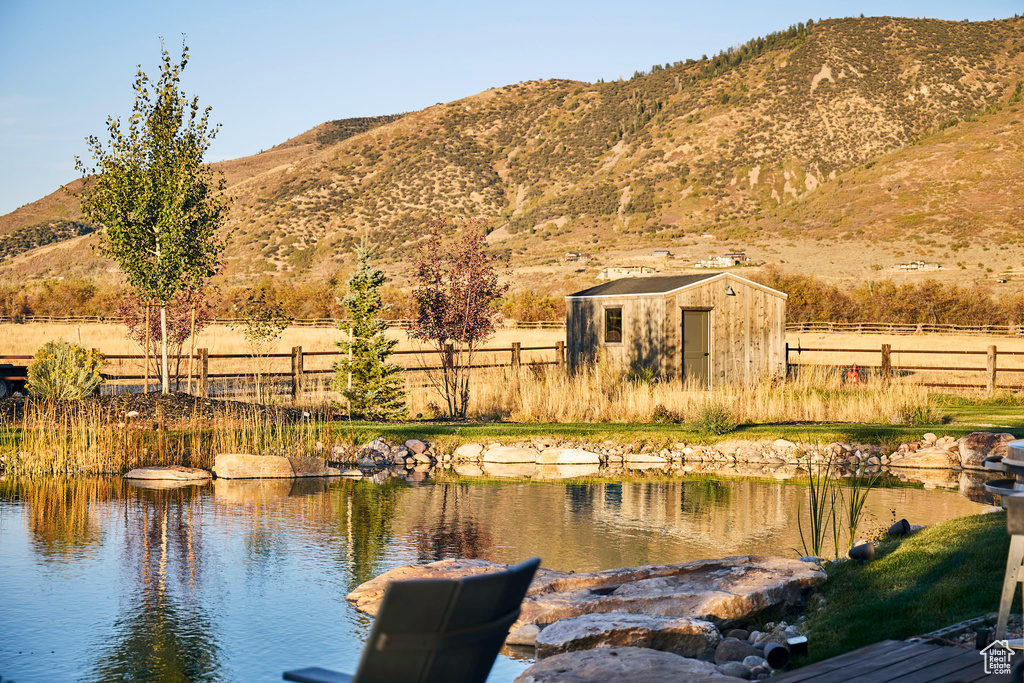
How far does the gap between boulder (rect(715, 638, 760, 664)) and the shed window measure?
1651 centimetres

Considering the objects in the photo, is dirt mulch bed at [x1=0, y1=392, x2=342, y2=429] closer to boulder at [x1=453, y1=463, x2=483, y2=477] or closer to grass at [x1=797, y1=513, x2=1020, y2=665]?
boulder at [x1=453, y1=463, x2=483, y2=477]

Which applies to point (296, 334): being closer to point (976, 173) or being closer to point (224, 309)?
point (224, 309)

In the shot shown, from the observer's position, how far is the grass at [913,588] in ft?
18.3

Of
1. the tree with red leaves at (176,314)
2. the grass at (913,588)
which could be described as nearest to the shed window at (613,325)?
the tree with red leaves at (176,314)

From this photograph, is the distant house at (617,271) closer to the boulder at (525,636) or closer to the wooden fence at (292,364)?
the wooden fence at (292,364)

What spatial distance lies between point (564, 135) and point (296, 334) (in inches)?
2882

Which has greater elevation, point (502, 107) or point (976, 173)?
point (502, 107)

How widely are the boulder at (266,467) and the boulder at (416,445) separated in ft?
4.29

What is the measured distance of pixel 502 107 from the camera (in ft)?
389

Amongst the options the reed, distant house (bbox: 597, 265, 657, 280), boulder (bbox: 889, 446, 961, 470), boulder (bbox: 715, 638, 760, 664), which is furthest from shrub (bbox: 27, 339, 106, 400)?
distant house (bbox: 597, 265, 657, 280)

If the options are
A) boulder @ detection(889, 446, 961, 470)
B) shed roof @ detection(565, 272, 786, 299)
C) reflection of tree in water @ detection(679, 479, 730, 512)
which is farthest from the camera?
shed roof @ detection(565, 272, 786, 299)

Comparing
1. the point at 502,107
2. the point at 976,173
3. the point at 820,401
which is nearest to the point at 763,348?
the point at 820,401

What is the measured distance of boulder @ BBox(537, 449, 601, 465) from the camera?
1470cm

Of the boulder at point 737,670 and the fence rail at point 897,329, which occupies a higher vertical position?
the fence rail at point 897,329
